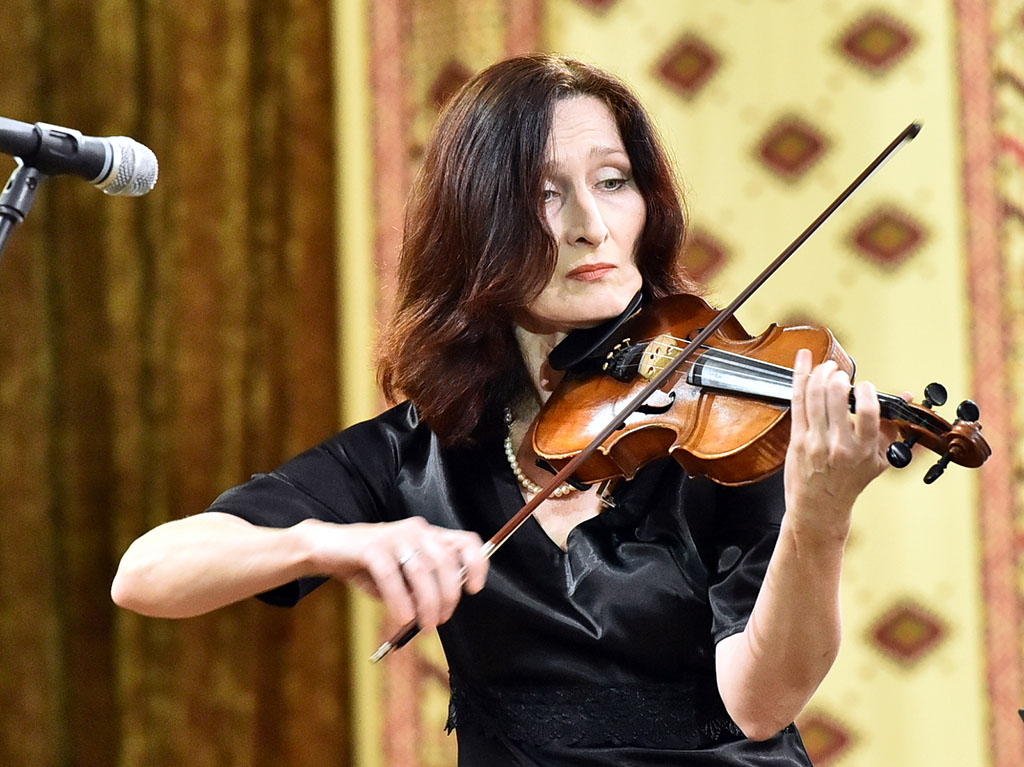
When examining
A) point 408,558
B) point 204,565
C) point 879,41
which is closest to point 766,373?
point 408,558

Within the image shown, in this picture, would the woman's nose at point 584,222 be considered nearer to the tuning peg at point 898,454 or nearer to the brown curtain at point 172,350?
the tuning peg at point 898,454

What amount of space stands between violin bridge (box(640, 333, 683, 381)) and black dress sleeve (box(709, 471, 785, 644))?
135 mm

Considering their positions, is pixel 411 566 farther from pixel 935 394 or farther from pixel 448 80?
pixel 448 80

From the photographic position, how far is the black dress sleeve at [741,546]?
3.88 ft

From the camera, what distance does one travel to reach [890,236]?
6.92 ft

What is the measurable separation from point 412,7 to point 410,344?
118 centimetres

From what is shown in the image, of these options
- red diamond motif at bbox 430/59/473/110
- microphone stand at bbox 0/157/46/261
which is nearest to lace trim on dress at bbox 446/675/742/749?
microphone stand at bbox 0/157/46/261

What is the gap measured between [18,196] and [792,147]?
1427mm

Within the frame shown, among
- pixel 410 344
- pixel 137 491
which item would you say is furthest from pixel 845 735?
pixel 137 491

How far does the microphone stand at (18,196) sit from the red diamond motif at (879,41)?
147 cm

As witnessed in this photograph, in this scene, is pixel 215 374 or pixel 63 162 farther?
pixel 215 374

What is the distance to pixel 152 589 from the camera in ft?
3.77

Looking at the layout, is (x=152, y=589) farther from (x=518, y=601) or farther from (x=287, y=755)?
(x=287, y=755)

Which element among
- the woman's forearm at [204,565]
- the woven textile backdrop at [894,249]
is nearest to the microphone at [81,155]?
the woman's forearm at [204,565]
